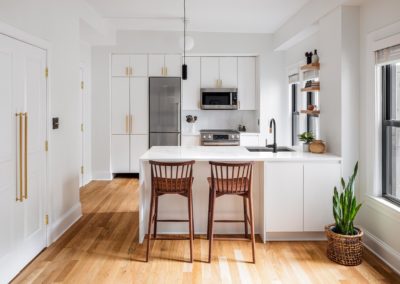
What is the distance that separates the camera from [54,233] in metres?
3.59

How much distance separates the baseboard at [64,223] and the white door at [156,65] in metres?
3.05

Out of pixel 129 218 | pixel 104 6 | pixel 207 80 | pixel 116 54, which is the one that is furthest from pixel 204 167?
pixel 116 54

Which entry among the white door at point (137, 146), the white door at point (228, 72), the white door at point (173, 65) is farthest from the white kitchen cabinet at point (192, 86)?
the white door at point (137, 146)

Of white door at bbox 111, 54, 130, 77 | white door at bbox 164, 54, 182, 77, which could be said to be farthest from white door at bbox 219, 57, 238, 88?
white door at bbox 111, 54, 130, 77

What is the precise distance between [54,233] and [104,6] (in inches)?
119

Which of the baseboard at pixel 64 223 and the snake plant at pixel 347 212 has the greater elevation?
the snake plant at pixel 347 212

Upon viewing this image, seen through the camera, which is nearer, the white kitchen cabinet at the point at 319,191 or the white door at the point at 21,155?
the white door at the point at 21,155

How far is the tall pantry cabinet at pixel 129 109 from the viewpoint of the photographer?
6.48m

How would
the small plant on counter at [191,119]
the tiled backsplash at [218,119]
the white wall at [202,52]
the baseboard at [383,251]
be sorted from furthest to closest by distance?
the tiled backsplash at [218,119] < the small plant on counter at [191,119] < the white wall at [202,52] < the baseboard at [383,251]

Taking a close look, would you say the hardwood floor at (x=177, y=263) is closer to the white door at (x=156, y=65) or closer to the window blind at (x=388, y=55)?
the window blind at (x=388, y=55)

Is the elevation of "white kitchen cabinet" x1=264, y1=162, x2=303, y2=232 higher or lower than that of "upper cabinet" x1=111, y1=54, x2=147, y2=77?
lower

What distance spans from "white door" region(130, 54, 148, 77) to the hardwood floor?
3393 mm

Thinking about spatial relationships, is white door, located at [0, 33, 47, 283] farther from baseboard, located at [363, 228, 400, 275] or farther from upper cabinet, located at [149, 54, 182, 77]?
upper cabinet, located at [149, 54, 182, 77]

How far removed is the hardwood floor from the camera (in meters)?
2.77
